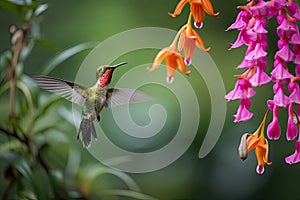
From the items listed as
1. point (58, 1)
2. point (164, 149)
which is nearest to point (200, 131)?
point (164, 149)

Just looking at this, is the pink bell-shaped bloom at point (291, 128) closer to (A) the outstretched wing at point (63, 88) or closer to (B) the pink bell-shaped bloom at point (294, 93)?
(B) the pink bell-shaped bloom at point (294, 93)

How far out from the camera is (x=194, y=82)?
5.73 ft

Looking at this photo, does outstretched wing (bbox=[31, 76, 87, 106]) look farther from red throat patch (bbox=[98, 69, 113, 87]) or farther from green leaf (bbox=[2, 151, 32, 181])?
green leaf (bbox=[2, 151, 32, 181])

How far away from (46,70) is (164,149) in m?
0.82

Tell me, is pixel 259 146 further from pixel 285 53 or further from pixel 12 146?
pixel 12 146

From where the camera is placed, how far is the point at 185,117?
1.63m

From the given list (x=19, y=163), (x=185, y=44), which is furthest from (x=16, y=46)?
(x=185, y=44)

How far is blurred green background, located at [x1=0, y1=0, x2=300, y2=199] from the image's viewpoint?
1.78 metres

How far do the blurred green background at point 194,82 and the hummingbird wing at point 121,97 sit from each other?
1.04 metres

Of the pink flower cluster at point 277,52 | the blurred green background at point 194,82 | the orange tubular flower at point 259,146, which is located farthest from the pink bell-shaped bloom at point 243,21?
the blurred green background at point 194,82

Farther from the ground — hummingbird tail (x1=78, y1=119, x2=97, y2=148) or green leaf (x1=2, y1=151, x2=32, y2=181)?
hummingbird tail (x1=78, y1=119, x2=97, y2=148)

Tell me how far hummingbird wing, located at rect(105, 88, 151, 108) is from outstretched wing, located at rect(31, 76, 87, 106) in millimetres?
33

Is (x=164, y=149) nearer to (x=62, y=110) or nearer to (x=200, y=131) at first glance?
(x=200, y=131)

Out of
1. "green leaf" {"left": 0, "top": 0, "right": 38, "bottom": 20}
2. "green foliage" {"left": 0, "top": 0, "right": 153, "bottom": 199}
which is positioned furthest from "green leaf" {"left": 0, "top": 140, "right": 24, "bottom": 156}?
"green leaf" {"left": 0, "top": 0, "right": 38, "bottom": 20}
